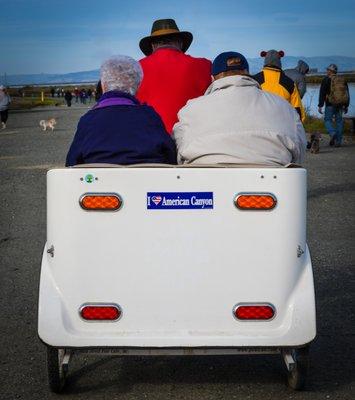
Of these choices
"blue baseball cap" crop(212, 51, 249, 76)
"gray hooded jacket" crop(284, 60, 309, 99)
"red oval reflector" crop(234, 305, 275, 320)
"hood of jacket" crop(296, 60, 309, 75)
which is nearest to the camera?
"red oval reflector" crop(234, 305, 275, 320)

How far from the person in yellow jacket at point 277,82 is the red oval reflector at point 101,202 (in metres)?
4.55

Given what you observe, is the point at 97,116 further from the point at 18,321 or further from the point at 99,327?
the point at 18,321

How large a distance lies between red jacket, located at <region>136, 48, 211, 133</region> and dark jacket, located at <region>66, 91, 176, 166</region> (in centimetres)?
157

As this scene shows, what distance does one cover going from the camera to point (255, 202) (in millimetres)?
3662

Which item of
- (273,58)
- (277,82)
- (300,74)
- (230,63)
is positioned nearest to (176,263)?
(230,63)

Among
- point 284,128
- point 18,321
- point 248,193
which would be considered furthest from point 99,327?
point 18,321

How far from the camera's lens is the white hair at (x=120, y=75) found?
438 centimetres

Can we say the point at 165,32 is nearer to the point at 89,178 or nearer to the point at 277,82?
the point at 277,82

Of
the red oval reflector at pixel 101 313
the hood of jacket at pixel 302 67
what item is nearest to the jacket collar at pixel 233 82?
the red oval reflector at pixel 101 313

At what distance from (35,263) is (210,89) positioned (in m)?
3.49

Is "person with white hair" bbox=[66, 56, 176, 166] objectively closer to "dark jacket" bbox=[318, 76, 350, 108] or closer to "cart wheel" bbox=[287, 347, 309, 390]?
"cart wheel" bbox=[287, 347, 309, 390]

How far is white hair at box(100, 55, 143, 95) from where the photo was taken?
14.4 feet

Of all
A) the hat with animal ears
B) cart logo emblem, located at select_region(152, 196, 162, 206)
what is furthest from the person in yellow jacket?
cart logo emblem, located at select_region(152, 196, 162, 206)

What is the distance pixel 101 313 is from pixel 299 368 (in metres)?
1.15
